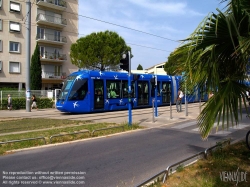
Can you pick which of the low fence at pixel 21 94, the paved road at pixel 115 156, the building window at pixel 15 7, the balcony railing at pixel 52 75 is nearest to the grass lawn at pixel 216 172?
the paved road at pixel 115 156

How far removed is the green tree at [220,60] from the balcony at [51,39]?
3793 centimetres

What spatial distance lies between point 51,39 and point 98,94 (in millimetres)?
26588

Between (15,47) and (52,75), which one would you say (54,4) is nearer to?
(15,47)

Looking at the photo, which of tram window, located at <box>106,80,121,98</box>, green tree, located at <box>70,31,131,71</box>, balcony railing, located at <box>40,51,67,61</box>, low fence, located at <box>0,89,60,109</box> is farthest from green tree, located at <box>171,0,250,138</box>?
balcony railing, located at <box>40,51,67,61</box>

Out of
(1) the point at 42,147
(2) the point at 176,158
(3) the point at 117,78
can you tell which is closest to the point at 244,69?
(2) the point at 176,158

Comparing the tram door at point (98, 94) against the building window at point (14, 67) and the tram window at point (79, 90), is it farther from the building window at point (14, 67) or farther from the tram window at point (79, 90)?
the building window at point (14, 67)

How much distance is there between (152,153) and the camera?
6641 millimetres

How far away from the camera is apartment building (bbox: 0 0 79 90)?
3472 centimetres

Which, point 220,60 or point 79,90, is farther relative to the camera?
point 79,90

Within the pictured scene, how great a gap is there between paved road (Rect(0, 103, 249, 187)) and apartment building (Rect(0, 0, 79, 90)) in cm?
2835

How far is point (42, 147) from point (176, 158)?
3.91 metres

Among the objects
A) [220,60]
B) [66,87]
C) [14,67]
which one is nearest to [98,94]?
[66,87]

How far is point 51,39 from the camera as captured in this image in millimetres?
40312

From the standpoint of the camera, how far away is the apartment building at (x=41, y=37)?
34719mm
